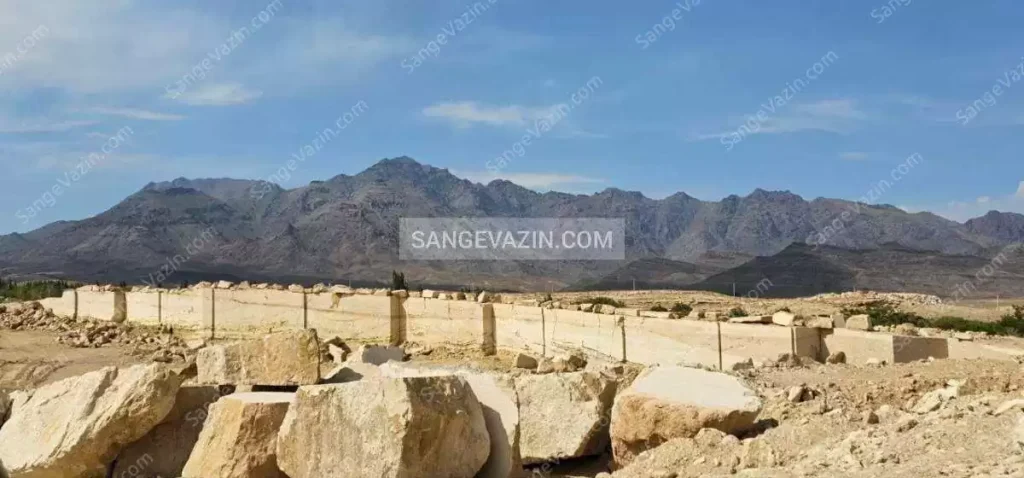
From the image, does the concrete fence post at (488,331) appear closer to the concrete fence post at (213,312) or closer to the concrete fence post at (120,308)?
the concrete fence post at (213,312)

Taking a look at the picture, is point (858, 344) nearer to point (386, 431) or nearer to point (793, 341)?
point (793, 341)

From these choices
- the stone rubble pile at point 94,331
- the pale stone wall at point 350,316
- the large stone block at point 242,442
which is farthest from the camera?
the stone rubble pile at point 94,331

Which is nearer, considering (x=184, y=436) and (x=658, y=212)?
(x=184, y=436)

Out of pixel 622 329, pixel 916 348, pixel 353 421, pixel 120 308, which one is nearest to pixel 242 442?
pixel 353 421

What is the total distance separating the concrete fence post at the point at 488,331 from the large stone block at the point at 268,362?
23.6 ft

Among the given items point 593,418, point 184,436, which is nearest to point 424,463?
point 593,418

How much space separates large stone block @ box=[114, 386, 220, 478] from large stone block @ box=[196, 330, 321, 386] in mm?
620

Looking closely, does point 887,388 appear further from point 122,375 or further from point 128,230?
point 128,230

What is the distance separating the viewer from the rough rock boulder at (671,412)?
5945 mm

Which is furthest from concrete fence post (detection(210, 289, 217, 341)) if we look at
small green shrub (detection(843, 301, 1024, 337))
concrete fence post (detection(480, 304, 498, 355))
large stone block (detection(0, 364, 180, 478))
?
small green shrub (detection(843, 301, 1024, 337))

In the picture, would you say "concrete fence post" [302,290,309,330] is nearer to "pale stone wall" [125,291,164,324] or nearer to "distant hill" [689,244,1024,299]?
"pale stone wall" [125,291,164,324]

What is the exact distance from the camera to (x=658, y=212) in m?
119

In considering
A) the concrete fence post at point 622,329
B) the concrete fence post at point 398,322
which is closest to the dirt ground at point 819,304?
the concrete fence post at point 398,322

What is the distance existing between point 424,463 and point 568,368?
3.91m
